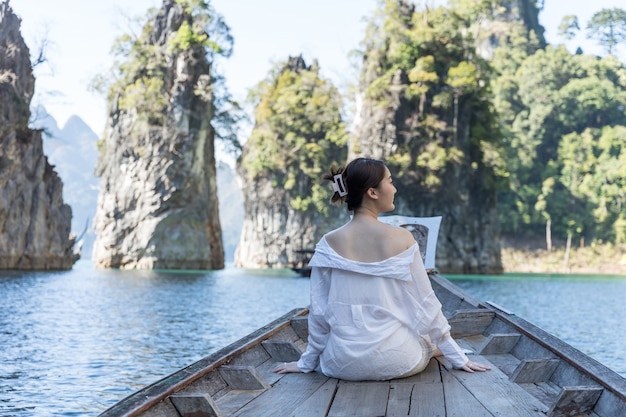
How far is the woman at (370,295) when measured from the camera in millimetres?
4621

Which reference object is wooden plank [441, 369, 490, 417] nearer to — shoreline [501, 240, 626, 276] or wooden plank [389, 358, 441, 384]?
wooden plank [389, 358, 441, 384]

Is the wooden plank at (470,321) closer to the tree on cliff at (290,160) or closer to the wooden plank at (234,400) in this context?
the wooden plank at (234,400)

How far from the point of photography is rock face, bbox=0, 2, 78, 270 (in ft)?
136

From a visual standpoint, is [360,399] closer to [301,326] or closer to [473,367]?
[473,367]

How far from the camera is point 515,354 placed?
574 cm

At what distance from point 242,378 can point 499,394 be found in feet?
4.79

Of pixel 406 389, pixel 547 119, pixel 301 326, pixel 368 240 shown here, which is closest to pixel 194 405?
pixel 406 389

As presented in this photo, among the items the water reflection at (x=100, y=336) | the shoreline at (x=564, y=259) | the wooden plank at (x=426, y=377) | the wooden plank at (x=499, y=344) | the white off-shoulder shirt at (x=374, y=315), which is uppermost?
the shoreline at (x=564, y=259)

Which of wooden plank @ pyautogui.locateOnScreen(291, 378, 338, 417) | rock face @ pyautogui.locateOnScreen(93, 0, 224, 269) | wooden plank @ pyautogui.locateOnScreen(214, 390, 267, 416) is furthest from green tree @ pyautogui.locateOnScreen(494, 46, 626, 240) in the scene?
wooden plank @ pyautogui.locateOnScreen(214, 390, 267, 416)

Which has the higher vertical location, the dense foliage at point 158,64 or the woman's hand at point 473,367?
the dense foliage at point 158,64

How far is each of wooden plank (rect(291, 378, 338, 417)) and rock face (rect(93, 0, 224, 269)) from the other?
1994 inches

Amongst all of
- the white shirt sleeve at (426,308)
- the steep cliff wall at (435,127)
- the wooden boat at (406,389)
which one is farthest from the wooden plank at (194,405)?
the steep cliff wall at (435,127)

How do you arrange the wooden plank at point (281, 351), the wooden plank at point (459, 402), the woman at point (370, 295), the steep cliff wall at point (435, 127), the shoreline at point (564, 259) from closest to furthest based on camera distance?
the wooden plank at point (459, 402) < the woman at point (370, 295) < the wooden plank at point (281, 351) < the steep cliff wall at point (435, 127) < the shoreline at point (564, 259)

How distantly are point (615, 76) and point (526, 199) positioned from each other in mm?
16575
